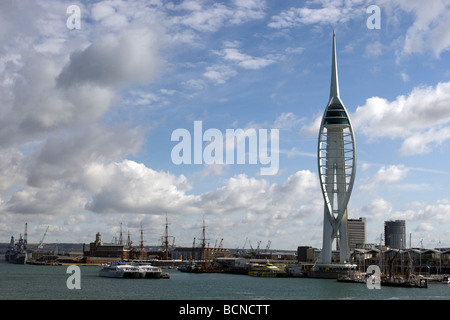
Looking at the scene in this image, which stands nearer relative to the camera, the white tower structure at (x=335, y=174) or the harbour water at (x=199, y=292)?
the harbour water at (x=199, y=292)

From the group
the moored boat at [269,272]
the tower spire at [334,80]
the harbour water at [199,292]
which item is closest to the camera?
the harbour water at [199,292]

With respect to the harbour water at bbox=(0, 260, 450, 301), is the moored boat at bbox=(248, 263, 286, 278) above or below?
below

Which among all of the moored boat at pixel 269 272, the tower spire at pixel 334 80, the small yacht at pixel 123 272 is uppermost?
the tower spire at pixel 334 80

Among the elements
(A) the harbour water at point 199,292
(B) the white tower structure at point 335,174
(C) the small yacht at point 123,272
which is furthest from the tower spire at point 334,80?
(C) the small yacht at point 123,272

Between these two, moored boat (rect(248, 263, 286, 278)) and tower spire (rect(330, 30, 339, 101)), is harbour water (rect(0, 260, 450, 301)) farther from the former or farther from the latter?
tower spire (rect(330, 30, 339, 101))

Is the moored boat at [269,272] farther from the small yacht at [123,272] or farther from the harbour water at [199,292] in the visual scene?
the harbour water at [199,292]

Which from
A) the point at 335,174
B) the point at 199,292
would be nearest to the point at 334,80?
the point at 335,174

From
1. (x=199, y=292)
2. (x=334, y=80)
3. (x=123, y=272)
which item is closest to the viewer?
(x=199, y=292)

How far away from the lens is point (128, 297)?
6894 cm

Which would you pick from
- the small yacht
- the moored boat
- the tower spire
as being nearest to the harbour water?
the small yacht

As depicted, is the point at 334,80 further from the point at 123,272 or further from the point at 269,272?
the point at 123,272

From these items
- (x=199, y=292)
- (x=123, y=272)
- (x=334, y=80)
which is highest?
(x=334, y=80)
